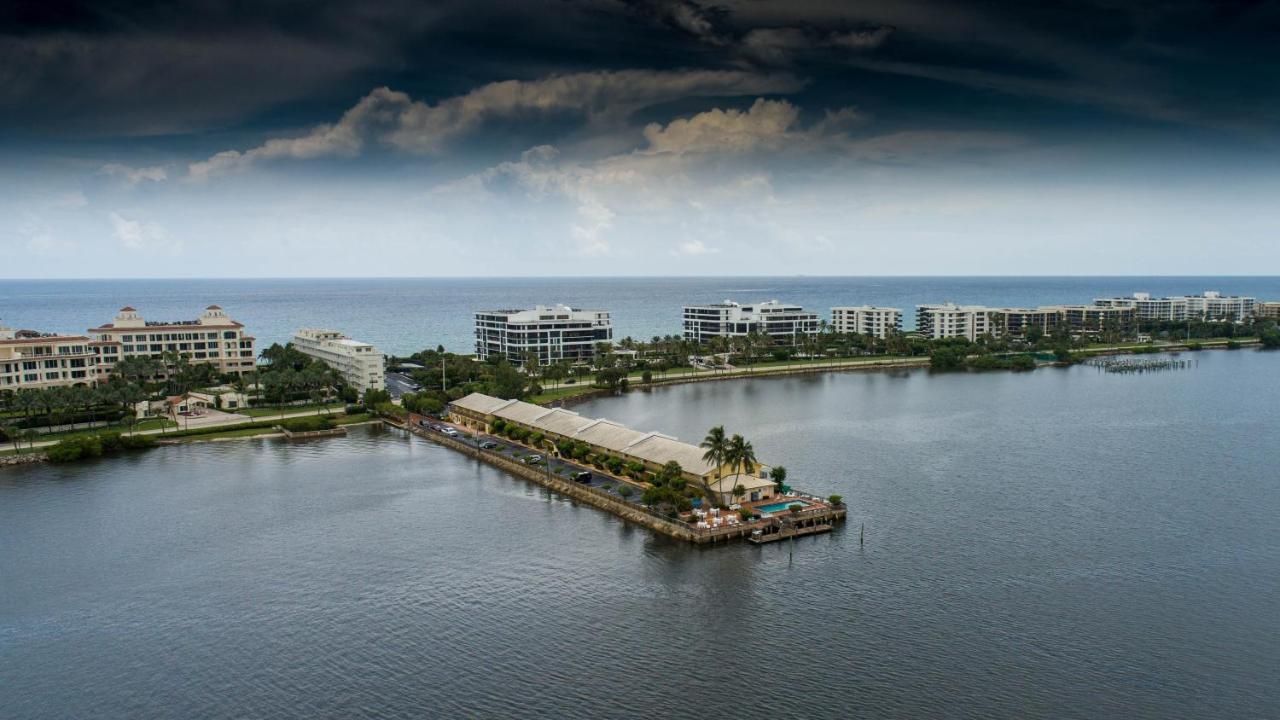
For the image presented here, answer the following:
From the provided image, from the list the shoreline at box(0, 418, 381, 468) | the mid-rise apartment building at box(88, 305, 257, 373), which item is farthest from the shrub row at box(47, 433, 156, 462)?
the mid-rise apartment building at box(88, 305, 257, 373)

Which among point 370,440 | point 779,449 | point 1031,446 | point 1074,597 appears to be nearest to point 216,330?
point 370,440

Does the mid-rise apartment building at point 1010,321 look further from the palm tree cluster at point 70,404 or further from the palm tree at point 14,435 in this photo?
the palm tree at point 14,435

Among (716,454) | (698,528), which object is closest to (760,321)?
(716,454)

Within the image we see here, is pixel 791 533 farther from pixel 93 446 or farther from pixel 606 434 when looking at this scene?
pixel 93 446

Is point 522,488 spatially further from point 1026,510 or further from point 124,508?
point 1026,510

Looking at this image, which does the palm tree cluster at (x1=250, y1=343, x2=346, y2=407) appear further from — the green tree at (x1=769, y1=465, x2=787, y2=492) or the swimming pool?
the swimming pool
